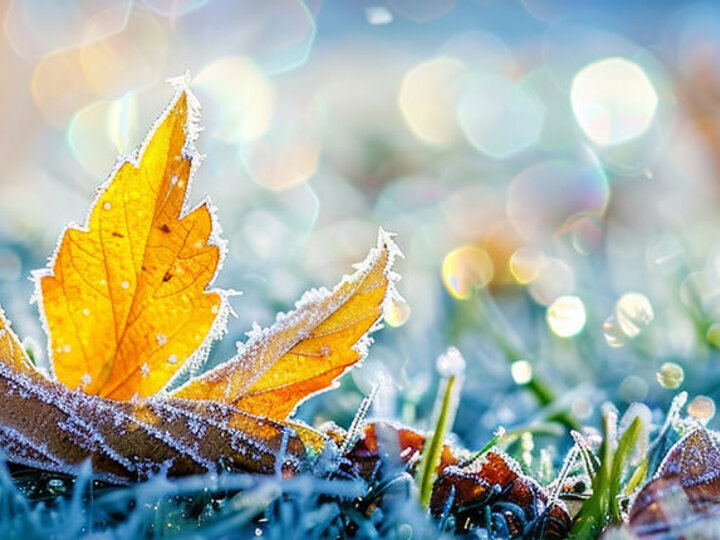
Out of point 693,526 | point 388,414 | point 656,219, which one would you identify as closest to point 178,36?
point 656,219

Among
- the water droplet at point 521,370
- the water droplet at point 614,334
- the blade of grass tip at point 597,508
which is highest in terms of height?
the blade of grass tip at point 597,508

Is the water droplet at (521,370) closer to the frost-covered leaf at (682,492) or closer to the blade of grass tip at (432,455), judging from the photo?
the frost-covered leaf at (682,492)

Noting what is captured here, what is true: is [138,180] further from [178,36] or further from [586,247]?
[178,36]

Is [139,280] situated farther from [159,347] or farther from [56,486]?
[56,486]

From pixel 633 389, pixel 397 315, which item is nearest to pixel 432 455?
pixel 633 389

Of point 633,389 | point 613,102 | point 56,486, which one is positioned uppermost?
point 613,102

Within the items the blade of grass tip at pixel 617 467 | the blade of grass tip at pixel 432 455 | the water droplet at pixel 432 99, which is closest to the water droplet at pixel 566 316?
the blade of grass tip at pixel 617 467
